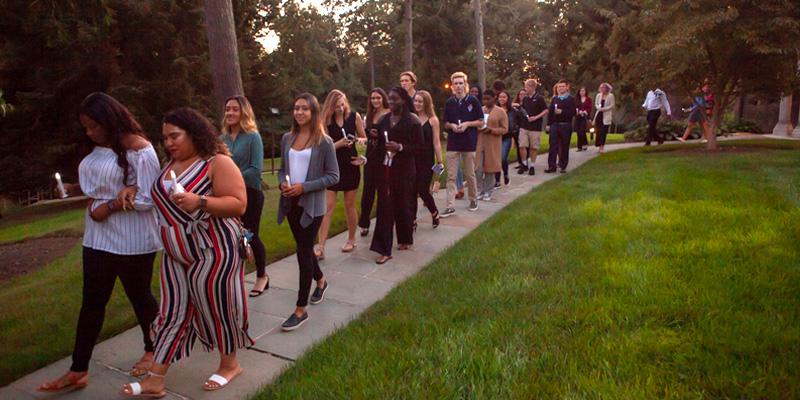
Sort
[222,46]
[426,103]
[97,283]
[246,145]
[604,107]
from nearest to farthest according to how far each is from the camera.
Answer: [97,283] < [246,145] < [426,103] < [222,46] < [604,107]

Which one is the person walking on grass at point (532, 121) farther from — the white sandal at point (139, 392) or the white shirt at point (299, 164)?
the white sandal at point (139, 392)

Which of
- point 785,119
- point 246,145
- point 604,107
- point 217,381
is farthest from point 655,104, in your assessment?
point 217,381

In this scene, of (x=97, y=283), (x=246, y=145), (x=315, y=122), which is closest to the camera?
(x=97, y=283)

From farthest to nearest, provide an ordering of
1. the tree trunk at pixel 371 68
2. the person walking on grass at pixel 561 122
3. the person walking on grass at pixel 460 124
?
the tree trunk at pixel 371 68 → the person walking on grass at pixel 561 122 → the person walking on grass at pixel 460 124

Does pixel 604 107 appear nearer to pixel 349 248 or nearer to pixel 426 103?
pixel 426 103

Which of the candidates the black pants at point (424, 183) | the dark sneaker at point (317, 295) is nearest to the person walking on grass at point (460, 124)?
the black pants at point (424, 183)

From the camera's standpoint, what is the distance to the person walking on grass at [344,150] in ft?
19.6

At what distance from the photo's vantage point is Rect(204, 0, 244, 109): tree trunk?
30.6 feet

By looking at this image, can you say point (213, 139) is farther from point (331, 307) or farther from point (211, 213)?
point (331, 307)

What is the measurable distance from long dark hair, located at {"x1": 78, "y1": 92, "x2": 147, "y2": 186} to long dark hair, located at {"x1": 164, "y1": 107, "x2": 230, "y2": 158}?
38cm

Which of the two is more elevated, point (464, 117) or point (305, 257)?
point (464, 117)

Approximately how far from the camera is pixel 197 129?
3.18 meters

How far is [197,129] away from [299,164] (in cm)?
144

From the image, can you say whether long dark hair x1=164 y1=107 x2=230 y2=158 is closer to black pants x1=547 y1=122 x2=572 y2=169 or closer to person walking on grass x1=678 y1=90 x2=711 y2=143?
black pants x1=547 y1=122 x2=572 y2=169
